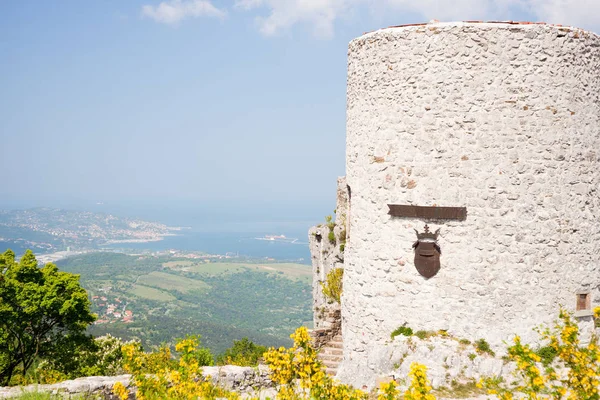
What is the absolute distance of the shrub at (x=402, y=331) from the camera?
10523 millimetres

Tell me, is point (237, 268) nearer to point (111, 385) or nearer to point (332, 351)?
point (332, 351)

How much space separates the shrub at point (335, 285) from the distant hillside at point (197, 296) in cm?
4782

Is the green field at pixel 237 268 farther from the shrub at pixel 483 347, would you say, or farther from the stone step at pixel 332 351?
the shrub at pixel 483 347

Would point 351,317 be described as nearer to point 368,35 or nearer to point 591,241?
point 591,241

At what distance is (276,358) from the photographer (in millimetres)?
6316

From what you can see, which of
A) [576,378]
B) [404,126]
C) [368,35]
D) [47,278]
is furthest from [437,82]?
[47,278]

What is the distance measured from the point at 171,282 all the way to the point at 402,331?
138m

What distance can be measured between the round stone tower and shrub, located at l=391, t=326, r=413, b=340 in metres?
0.11

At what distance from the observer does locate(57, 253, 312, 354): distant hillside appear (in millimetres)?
77000

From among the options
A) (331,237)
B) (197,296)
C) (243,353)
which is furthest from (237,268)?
(331,237)

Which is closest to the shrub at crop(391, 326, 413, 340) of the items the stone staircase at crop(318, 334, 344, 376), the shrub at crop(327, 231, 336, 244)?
the stone staircase at crop(318, 334, 344, 376)

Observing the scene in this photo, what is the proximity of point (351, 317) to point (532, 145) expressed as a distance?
5.24 metres

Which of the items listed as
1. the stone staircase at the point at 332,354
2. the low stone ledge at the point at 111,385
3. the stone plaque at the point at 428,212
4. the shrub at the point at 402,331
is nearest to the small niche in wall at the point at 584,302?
the stone plaque at the point at 428,212

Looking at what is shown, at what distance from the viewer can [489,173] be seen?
9992 millimetres
